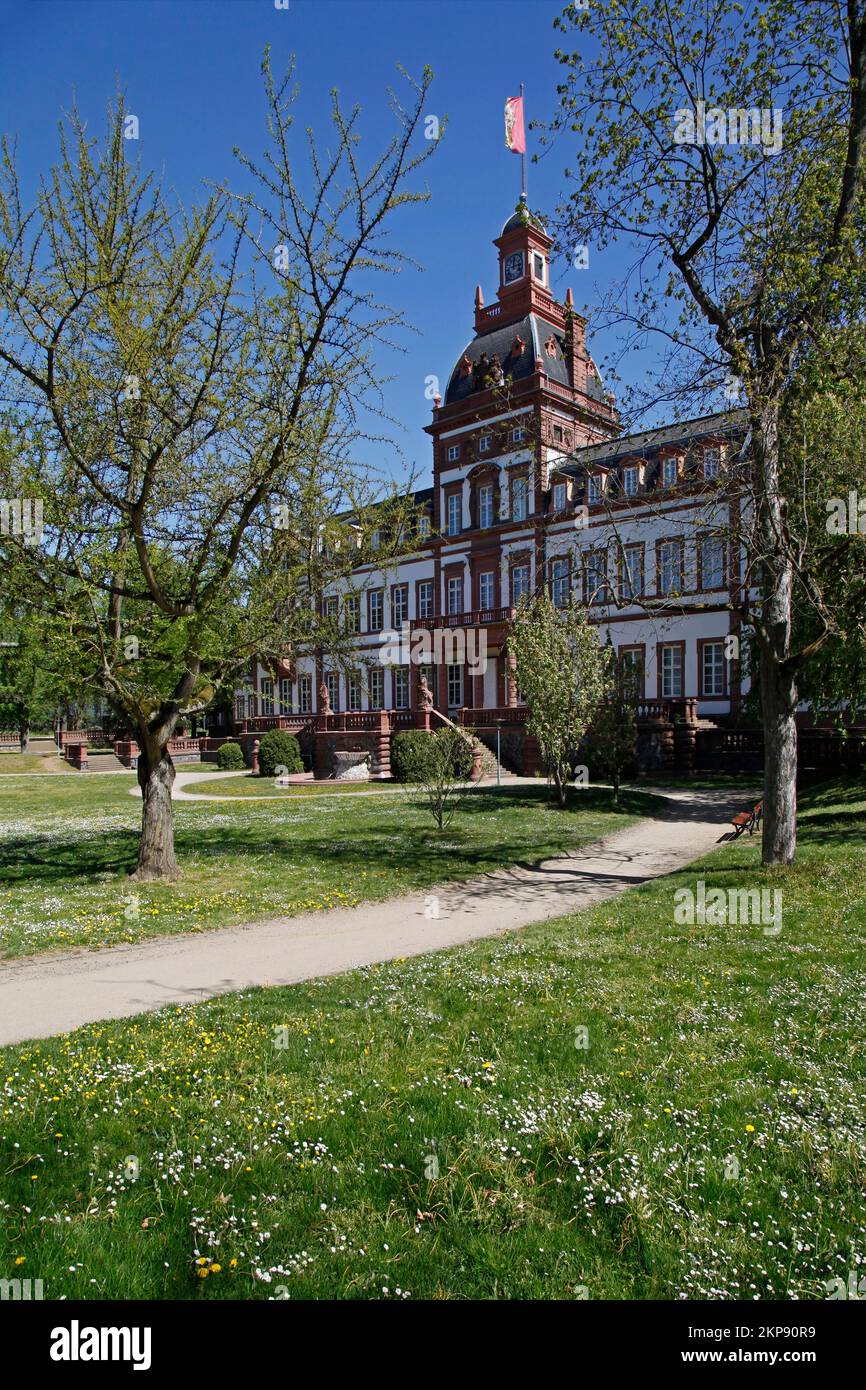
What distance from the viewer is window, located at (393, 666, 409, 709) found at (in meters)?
50.0

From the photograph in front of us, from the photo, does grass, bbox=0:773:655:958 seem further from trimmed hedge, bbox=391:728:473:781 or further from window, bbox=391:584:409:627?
window, bbox=391:584:409:627

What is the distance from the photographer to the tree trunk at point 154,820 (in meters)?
12.0

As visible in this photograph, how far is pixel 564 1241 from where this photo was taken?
131 inches

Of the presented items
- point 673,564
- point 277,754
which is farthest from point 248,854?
point 277,754

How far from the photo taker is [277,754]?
122 ft

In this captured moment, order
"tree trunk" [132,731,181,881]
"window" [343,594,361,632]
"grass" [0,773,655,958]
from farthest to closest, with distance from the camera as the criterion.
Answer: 1. "window" [343,594,361,632]
2. "tree trunk" [132,731,181,881]
3. "grass" [0,773,655,958]

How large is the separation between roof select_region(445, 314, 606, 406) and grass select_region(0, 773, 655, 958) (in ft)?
89.8

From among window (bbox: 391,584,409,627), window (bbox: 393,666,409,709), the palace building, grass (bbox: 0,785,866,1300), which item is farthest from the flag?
grass (bbox: 0,785,866,1300)

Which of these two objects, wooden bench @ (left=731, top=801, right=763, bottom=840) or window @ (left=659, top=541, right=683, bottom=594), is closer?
window @ (left=659, top=541, right=683, bottom=594)

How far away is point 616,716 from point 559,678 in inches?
104

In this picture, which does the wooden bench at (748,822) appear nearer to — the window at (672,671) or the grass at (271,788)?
A: the grass at (271,788)

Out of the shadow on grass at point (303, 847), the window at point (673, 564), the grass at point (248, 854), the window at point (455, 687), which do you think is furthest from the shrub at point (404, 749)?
the window at point (673, 564)

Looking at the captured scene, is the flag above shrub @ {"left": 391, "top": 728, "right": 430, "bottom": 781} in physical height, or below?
above

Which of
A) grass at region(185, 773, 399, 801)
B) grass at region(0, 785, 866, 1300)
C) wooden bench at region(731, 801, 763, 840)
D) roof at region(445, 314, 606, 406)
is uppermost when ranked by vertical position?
roof at region(445, 314, 606, 406)
